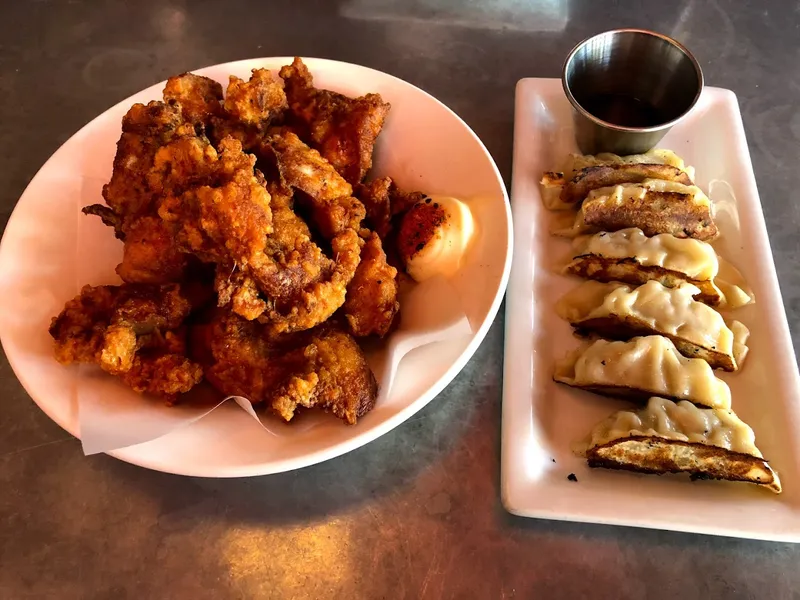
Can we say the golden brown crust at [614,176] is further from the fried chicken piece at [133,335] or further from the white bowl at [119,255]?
the fried chicken piece at [133,335]

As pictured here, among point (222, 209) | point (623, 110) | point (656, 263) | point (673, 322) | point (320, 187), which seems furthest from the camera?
point (623, 110)

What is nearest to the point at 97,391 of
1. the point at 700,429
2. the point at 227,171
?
the point at 227,171

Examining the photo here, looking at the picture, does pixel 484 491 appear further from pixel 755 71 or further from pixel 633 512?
pixel 755 71

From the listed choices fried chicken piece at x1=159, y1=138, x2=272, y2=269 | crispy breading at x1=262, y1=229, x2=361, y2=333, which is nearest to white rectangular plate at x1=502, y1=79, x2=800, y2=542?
crispy breading at x1=262, y1=229, x2=361, y2=333

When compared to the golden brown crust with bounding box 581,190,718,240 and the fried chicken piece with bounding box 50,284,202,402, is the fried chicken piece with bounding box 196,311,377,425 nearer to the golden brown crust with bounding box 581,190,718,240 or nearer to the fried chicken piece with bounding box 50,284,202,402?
the fried chicken piece with bounding box 50,284,202,402

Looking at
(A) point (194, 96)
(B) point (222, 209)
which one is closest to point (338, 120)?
(A) point (194, 96)

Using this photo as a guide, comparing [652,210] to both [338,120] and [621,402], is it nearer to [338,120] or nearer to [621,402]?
[621,402]
